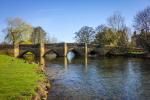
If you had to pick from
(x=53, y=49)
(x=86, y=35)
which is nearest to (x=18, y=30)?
(x=53, y=49)

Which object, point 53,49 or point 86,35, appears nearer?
point 53,49

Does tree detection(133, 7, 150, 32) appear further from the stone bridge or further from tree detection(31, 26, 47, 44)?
tree detection(31, 26, 47, 44)

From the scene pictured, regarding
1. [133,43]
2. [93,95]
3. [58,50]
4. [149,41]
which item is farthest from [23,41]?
[93,95]

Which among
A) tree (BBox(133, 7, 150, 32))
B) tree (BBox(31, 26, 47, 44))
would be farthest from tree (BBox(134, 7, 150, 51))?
tree (BBox(31, 26, 47, 44))

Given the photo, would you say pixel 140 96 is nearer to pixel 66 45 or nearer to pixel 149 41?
pixel 149 41

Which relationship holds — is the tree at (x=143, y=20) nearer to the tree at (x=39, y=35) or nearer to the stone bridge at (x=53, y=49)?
the stone bridge at (x=53, y=49)

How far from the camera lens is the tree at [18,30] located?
4306 inches

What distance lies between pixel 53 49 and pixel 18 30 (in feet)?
64.4

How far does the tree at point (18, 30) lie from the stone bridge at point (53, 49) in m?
15.0

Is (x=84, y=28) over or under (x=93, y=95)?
over

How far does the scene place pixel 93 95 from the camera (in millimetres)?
26031

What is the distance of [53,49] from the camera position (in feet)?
321

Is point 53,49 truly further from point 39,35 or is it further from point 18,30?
point 39,35

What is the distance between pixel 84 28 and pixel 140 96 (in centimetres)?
12245
